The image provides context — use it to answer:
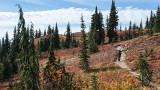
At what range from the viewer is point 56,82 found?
5.52 meters

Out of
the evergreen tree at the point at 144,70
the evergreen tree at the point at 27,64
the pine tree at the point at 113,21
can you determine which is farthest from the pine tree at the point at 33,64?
the pine tree at the point at 113,21

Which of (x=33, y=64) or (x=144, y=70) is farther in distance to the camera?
(x=144, y=70)

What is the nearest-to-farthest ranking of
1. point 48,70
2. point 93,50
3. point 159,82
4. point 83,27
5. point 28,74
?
point 28,74 < point 48,70 < point 159,82 < point 83,27 < point 93,50

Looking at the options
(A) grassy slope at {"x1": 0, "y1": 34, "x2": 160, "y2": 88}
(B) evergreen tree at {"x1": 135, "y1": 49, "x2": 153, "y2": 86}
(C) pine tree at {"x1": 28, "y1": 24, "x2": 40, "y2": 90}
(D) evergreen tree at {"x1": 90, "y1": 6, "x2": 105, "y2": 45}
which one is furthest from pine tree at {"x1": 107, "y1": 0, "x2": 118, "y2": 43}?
(C) pine tree at {"x1": 28, "y1": 24, "x2": 40, "y2": 90}

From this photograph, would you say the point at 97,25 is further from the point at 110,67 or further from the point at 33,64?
the point at 33,64

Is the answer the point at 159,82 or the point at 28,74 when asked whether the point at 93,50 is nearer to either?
the point at 159,82

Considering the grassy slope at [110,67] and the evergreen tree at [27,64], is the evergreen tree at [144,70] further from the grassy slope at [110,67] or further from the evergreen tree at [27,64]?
the evergreen tree at [27,64]

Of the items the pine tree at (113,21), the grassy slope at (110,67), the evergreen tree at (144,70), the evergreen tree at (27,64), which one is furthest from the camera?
the pine tree at (113,21)

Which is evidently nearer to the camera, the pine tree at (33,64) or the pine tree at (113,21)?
the pine tree at (33,64)

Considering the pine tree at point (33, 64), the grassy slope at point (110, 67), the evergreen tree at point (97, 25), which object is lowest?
the grassy slope at point (110, 67)

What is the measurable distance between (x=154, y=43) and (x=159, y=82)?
59.9 feet

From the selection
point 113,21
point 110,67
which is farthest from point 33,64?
point 113,21

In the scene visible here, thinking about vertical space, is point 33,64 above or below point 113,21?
below

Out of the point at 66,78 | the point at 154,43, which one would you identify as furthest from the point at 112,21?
the point at 66,78
